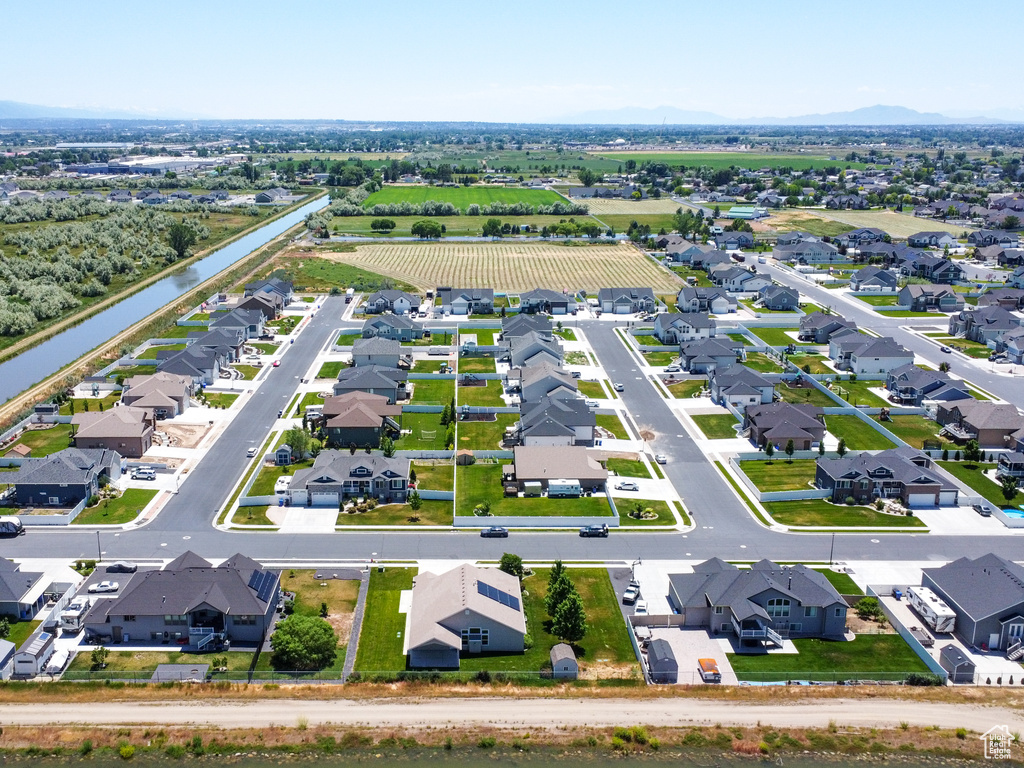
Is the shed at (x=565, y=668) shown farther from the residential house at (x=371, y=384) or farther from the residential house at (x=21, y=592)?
the residential house at (x=371, y=384)

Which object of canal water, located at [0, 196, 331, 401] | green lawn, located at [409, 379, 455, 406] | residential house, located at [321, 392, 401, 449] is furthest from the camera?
canal water, located at [0, 196, 331, 401]

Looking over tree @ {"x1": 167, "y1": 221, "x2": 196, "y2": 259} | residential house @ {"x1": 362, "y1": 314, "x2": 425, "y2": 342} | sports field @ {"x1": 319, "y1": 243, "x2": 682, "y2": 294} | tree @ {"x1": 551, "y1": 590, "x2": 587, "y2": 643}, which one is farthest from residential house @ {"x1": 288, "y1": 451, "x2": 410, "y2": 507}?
tree @ {"x1": 167, "y1": 221, "x2": 196, "y2": 259}

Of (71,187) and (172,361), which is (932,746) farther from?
(71,187)

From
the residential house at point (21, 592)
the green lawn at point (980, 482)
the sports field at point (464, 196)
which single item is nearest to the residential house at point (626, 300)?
the green lawn at point (980, 482)

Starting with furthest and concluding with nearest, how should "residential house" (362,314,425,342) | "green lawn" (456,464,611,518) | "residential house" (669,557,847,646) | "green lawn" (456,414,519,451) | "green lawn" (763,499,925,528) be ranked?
"residential house" (362,314,425,342) < "green lawn" (456,414,519,451) < "green lawn" (456,464,611,518) < "green lawn" (763,499,925,528) < "residential house" (669,557,847,646)

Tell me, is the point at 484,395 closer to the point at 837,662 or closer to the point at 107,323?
the point at 837,662

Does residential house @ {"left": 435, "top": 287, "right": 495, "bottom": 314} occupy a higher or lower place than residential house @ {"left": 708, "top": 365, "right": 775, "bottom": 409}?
higher

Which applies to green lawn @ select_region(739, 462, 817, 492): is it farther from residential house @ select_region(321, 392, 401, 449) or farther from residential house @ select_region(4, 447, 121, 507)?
residential house @ select_region(4, 447, 121, 507)
